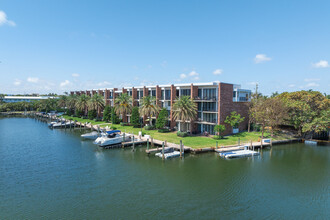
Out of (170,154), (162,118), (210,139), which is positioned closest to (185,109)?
(210,139)

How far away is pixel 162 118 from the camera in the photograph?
58312 millimetres

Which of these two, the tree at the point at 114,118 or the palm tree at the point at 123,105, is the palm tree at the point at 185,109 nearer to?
the palm tree at the point at 123,105

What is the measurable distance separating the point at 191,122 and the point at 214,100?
818cm

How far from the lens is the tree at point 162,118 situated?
191 feet

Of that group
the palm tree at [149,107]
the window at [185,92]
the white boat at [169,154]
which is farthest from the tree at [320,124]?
the palm tree at [149,107]

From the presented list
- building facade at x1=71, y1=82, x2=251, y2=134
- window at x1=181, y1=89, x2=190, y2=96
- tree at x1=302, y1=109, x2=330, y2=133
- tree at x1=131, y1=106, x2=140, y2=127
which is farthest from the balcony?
tree at x1=302, y1=109, x2=330, y2=133

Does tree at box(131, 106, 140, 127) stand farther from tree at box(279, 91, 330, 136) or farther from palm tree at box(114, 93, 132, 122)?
tree at box(279, 91, 330, 136)

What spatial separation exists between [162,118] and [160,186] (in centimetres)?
3277

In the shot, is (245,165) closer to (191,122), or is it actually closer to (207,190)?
(207,190)

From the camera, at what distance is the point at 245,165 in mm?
34594

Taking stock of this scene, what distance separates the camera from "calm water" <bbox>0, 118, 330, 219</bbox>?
2086 centimetres

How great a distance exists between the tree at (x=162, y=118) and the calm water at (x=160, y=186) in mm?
17877

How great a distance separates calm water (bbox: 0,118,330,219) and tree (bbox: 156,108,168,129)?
1788cm

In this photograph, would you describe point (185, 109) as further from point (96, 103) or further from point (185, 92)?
point (96, 103)
